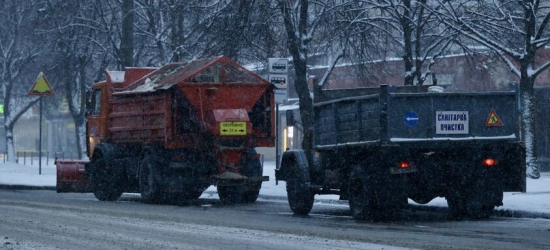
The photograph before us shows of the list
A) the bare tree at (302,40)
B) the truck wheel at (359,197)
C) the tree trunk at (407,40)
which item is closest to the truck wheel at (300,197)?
the truck wheel at (359,197)

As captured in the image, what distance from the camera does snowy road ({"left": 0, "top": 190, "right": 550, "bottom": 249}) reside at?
13406 millimetres

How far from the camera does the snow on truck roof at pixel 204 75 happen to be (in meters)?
23.7

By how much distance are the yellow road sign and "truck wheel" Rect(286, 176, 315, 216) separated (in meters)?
3.18

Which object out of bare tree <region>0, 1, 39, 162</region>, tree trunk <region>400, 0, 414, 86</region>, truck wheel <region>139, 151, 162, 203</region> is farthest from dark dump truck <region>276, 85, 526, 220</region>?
bare tree <region>0, 1, 39, 162</region>

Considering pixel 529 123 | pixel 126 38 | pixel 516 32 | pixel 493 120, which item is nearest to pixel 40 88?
pixel 126 38

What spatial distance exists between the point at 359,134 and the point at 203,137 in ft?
19.5

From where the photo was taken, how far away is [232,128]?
2348cm

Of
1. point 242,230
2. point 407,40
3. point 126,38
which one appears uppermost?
point 126,38

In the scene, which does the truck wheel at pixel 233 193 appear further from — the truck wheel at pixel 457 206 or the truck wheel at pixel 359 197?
the truck wheel at pixel 457 206

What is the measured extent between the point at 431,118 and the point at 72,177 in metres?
13.5

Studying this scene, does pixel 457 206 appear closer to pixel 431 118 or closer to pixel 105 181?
pixel 431 118

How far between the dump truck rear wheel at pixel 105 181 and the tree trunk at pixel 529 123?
10.1 metres

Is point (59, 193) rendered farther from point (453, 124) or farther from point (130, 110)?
point (453, 124)

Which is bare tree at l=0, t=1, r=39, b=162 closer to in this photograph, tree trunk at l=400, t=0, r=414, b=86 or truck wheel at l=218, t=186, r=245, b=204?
tree trunk at l=400, t=0, r=414, b=86
